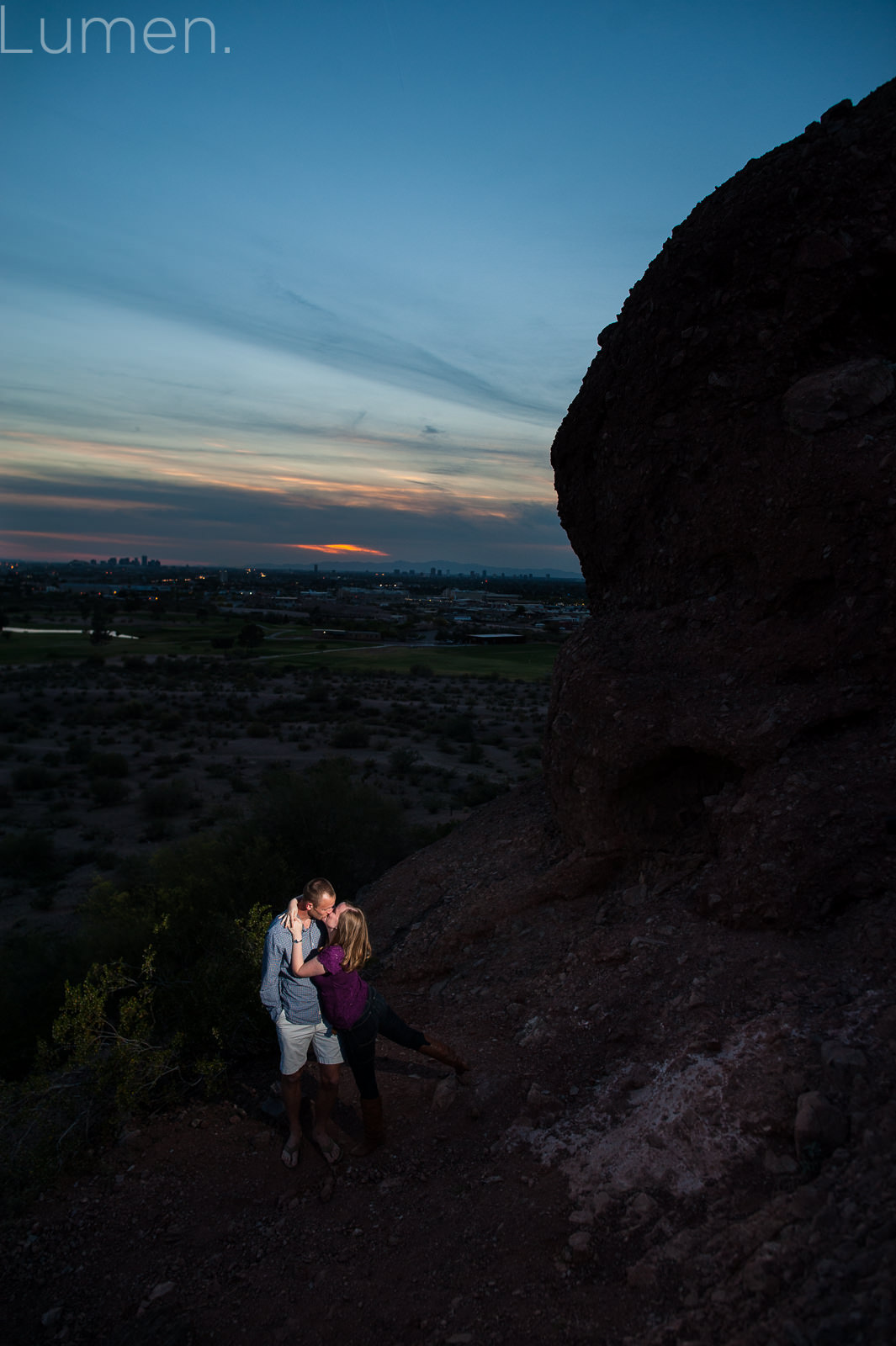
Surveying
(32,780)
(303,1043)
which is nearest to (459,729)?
(32,780)

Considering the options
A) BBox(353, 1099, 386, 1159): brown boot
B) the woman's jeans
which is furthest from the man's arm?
BBox(353, 1099, 386, 1159): brown boot

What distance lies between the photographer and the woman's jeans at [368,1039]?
470cm

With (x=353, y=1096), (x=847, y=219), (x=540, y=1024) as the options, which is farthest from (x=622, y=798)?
(x=847, y=219)

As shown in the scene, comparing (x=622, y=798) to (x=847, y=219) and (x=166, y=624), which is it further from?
(x=166, y=624)

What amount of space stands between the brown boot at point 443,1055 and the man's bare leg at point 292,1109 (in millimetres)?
826

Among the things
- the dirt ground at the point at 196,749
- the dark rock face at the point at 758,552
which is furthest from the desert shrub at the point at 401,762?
the dark rock face at the point at 758,552

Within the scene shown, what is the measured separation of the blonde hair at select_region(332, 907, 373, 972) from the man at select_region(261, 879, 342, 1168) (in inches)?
4.5

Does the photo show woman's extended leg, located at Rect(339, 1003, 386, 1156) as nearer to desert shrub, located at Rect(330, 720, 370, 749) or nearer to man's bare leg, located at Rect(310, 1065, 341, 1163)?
man's bare leg, located at Rect(310, 1065, 341, 1163)

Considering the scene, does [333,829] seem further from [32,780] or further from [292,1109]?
[32,780]

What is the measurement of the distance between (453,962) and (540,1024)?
1.78 meters

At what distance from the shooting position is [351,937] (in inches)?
184

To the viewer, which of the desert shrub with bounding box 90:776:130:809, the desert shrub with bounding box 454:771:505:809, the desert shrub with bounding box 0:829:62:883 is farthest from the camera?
the desert shrub with bounding box 90:776:130:809

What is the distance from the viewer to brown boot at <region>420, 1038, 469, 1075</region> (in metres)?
5.03

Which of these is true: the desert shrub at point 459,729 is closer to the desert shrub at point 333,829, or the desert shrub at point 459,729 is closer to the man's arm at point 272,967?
the desert shrub at point 333,829
